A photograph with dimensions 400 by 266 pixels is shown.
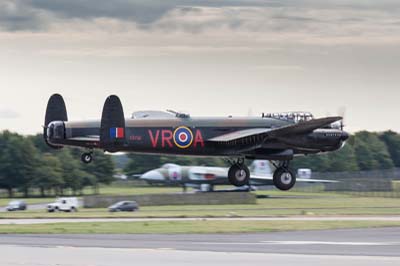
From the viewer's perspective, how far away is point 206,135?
5903 cm

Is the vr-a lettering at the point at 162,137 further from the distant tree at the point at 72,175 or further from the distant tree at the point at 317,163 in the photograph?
the distant tree at the point at 317,163

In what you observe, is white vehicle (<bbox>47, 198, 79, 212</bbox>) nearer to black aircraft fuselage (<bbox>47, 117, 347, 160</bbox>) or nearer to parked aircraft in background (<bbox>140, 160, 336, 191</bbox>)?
parked aircraft in background (<bbox>140, 160, 336, 191</bbox>)

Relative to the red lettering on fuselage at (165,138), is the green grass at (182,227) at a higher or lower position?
lower

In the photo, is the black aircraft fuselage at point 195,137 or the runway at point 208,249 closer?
the runway at point 208,249

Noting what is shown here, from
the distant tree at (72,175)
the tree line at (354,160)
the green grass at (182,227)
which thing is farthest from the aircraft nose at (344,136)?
the tree line at (354,160)

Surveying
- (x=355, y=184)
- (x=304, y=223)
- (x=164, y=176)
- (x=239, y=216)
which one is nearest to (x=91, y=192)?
(x=164, y=176)

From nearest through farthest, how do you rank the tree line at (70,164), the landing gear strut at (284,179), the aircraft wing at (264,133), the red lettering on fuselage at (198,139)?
the aircraft wing at (264,133) → the landing gear strut at (284,179) → the red lettering on fuselage at (198,139) → the tree line at (70,164)

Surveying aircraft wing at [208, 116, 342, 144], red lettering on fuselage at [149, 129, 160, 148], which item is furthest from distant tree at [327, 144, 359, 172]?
red lettering on fuselage at [149, 129, 160, 148]

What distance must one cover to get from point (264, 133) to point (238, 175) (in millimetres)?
2792

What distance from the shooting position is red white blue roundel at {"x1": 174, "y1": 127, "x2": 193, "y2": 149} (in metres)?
58.0

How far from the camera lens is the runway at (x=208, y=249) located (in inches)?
1705

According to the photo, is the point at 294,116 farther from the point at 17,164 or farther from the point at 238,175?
the point at 17,164

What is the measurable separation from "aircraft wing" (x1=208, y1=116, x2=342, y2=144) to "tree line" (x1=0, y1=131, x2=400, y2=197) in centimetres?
9903

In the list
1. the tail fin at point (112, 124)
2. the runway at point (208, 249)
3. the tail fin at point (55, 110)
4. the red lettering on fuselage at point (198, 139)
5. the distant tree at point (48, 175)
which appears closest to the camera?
the runway at point (208, 249)
